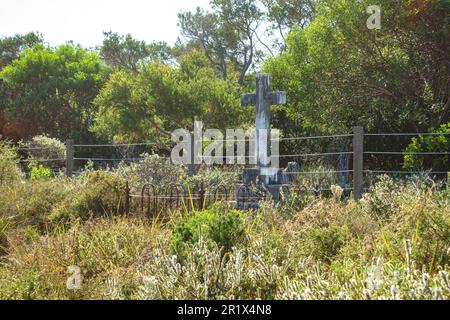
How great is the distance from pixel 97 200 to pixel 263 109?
310 cm

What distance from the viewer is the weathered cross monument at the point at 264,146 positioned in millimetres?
8484

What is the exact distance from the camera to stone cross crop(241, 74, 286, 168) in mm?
8656

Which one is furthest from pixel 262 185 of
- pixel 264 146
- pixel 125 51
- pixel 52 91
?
pixel 125 51

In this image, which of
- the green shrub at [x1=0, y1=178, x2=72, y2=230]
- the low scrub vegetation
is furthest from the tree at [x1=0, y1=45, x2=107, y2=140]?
the low scrub vegetation

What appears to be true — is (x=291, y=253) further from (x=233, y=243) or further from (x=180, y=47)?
(x=180, y=47)

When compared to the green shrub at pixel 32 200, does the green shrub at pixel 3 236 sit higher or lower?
lower

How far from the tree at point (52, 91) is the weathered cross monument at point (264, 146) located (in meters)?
13.1

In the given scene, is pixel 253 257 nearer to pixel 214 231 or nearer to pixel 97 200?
pixel 214 231

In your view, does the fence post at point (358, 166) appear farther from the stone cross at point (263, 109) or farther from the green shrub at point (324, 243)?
the green shrub at point (324, 243)

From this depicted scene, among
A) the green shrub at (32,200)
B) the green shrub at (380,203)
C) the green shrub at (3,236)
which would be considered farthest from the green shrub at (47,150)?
the green shrub at (380,203)

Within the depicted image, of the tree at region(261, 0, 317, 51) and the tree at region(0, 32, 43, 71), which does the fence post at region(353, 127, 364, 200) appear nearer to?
the tree at region(261, 0, 317, 51)

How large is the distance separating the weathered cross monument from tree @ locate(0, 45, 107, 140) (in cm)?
1308

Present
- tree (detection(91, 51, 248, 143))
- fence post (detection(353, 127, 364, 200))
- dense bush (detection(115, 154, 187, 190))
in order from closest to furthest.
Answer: fence post (detection(353, 127, 364, 200)), dense bush (detection(115, 154, 187, 190)), tree (detection(91, 51, 248, 143))

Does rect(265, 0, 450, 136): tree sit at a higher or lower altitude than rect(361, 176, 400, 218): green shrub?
higher
